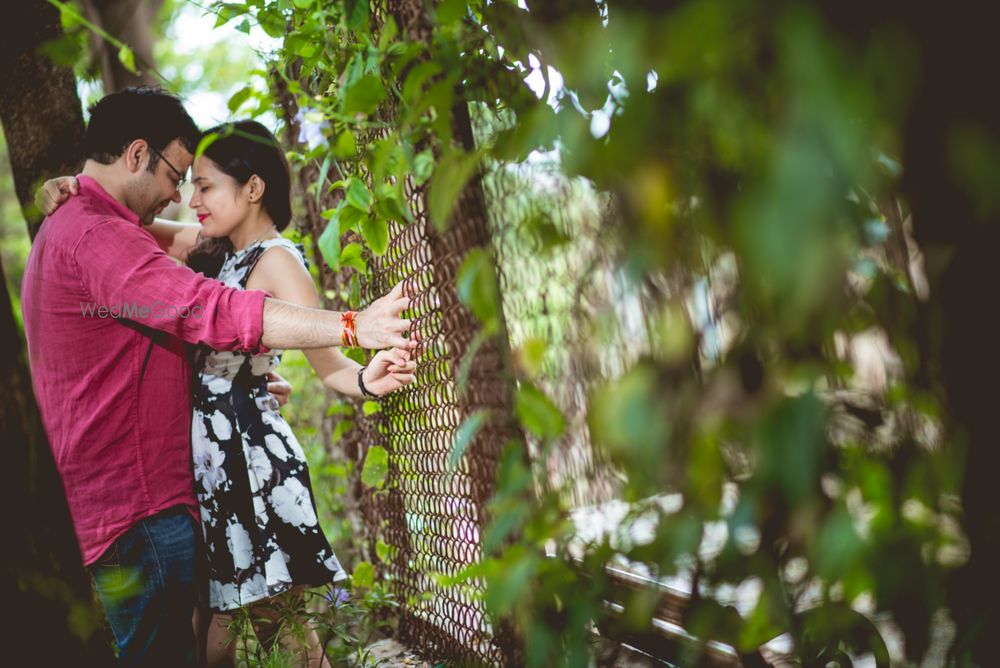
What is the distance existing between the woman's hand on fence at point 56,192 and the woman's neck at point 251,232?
476 millimetres

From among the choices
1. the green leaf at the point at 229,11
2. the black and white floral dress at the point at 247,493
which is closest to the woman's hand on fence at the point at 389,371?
the black and white floral dress at the point at 247,493

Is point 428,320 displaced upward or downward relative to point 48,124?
downward

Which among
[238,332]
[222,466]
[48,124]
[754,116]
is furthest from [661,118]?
[48,124]

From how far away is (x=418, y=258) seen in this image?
1957mm

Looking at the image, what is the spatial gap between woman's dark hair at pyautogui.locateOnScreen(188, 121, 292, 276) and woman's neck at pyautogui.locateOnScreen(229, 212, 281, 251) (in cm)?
3

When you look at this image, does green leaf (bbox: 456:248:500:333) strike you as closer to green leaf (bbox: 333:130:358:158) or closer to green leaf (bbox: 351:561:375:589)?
green leaf (bbox: 333:130:358:158)

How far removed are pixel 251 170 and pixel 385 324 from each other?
3.14 feet

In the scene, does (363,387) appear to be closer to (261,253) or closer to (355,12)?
(261,253)

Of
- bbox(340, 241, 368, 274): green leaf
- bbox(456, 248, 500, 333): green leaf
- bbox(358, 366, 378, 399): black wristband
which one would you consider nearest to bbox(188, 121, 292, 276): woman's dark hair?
bbox(340, 241, 368, 274): green leaf

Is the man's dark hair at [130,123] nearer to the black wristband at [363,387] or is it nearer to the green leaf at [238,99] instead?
the green leaf at [238,99]

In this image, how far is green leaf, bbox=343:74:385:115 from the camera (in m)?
1.17

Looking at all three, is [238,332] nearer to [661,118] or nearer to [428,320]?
[428,320]

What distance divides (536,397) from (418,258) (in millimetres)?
1102

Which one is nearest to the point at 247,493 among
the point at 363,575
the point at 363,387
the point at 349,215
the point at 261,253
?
the point at 363,387
